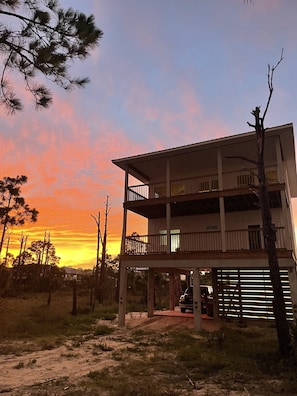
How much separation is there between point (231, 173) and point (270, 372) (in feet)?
43.5

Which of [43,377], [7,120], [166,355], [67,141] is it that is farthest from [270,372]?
[67,141]

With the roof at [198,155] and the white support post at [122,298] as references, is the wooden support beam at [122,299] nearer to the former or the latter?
the white support post at [122,298]

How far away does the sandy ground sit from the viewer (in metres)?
7.07

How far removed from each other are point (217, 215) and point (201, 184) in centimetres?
230

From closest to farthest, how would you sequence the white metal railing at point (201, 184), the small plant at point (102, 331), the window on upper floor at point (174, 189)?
the small plant at point (102, 331)
the white metal railing at point (201, 184)
the window on upper floor at point (174, 189)

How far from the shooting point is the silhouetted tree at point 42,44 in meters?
6.18

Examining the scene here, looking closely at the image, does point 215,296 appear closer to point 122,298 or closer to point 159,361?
point 122,298

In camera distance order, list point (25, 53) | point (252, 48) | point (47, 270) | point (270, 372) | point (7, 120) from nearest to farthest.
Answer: point (25, 53), point (7, 120), point (270, 372), point (252, 48), point (47, 270)

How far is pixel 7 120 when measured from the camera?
22.7 ft

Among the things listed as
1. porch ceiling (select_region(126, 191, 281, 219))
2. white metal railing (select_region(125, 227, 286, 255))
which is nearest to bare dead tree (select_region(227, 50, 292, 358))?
porch ceiling (select_region(126, 191, 281, 219))

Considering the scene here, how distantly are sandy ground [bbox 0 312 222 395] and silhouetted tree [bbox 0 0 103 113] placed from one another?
6234mm

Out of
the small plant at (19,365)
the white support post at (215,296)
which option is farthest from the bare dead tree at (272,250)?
the white support post at (215,296)

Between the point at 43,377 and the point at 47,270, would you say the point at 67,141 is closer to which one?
the point at 43,377

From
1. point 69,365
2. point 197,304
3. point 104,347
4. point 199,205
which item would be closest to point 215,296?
point 197,304
